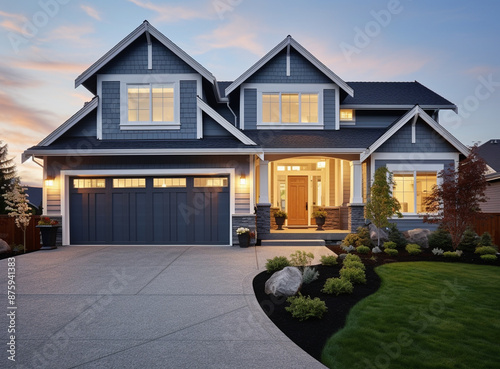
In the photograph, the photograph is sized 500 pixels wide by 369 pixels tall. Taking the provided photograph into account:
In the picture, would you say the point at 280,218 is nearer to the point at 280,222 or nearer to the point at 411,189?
the point at 280,222

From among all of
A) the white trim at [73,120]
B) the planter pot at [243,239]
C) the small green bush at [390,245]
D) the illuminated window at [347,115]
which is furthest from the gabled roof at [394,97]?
the white trim at [73,120]

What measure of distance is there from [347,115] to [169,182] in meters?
8.79

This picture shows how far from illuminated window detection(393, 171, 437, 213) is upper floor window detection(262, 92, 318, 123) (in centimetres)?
435

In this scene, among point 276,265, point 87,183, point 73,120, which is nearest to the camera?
point 276,265

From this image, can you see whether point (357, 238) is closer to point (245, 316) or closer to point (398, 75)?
point (245, 316)

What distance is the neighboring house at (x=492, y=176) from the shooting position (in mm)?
17828

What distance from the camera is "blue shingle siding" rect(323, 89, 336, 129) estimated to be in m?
14.0

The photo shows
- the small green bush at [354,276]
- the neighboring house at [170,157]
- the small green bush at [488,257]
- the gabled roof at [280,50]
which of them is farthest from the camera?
the gabled roof at [280,50]

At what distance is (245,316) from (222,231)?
7.15m

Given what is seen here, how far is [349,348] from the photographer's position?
3.86 meters

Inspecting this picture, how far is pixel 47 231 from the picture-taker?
441 inches

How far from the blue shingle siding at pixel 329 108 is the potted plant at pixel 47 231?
11435 mm

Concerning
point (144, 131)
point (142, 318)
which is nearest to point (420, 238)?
point (142, 318)

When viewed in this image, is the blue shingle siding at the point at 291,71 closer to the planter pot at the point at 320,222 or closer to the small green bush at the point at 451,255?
the planter pot at the point at 320,222
